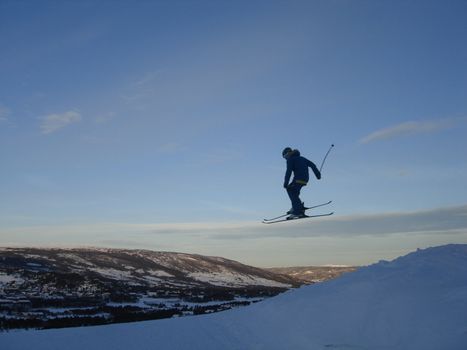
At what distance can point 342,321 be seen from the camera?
980 cm

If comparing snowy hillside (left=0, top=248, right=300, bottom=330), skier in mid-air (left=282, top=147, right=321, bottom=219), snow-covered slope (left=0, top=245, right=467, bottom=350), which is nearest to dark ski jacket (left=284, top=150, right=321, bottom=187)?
skier in mid-air (left=282, top=147, right=321, bottom=219)

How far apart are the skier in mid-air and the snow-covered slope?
395cm

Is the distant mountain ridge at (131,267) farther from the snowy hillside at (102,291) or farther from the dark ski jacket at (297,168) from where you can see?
the dark ski jacket at (297,168)

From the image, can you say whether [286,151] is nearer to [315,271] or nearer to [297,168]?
[297,168]

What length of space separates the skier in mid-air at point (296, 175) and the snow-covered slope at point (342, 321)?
3.95m

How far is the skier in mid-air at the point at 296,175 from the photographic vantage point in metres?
15.4

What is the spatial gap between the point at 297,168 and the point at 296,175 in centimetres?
24

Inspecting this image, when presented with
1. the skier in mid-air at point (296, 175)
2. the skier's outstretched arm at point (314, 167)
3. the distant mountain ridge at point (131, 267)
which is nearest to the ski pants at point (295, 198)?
the skier in mid-air at point (296, 175)

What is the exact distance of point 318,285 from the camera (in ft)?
40.5

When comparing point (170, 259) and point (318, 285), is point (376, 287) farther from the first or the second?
A: point (170, 259)

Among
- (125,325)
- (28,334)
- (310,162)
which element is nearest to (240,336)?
(125,325)

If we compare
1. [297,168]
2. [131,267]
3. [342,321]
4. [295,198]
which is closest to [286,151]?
[297,168]

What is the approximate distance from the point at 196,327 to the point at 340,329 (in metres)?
3.65

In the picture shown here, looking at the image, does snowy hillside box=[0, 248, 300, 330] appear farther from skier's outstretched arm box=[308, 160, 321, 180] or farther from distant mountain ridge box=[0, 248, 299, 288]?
skier's outstretched arm box=[308, 160, 321, 180]
